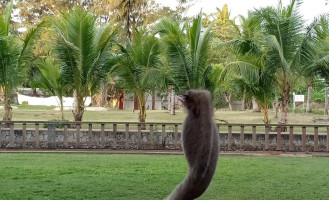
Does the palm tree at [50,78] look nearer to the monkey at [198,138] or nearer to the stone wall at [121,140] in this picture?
the stone wall at [121,140]

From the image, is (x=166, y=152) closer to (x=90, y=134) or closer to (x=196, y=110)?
(x=90, y=134)

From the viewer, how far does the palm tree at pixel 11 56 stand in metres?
15.2

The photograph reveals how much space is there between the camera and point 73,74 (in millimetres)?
15906

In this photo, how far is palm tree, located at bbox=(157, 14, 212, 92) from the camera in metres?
15.0

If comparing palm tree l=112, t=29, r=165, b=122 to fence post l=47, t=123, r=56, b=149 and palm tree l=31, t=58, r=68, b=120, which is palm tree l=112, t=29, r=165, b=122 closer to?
palm tree l=31, t=58, r=68, b=120

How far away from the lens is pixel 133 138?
14.5 meters

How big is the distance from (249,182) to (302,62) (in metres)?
7.71

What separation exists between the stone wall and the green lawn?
1801 millimetres

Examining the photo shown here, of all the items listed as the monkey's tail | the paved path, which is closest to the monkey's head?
the monkey's tail

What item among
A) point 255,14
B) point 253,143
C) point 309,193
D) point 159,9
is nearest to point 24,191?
point 309,193

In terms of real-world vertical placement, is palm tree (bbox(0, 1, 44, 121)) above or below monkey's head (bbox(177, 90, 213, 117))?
above

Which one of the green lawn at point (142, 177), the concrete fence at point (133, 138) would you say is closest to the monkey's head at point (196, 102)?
the green lawn at point (142, 177)

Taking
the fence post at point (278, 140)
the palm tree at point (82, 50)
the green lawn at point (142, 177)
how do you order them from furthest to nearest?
the palm tree at point (82, 50) → the fence post at point (278, 140) → the green lawn at point (142, 177)

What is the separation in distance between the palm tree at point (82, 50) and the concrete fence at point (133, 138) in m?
1.63
